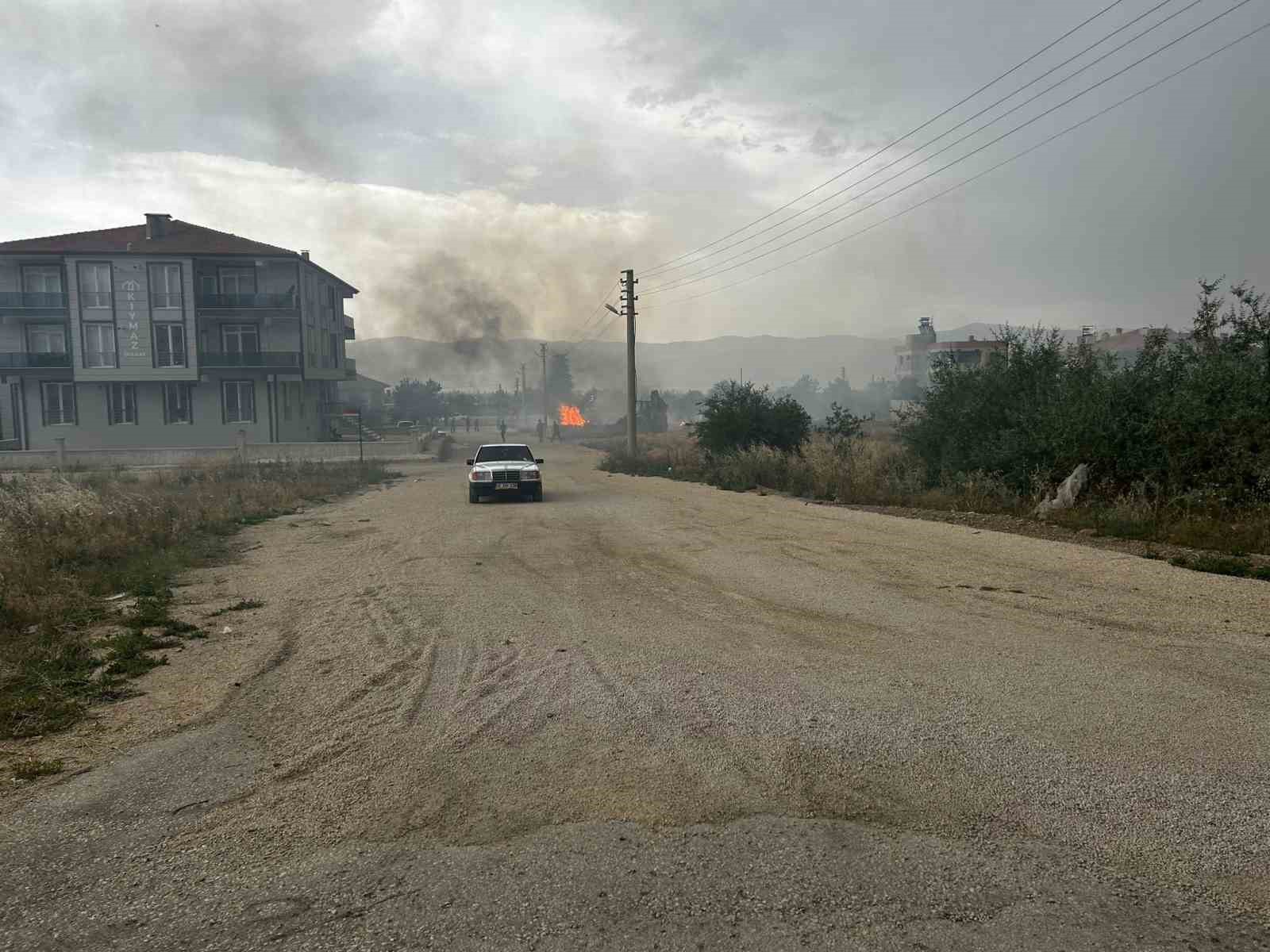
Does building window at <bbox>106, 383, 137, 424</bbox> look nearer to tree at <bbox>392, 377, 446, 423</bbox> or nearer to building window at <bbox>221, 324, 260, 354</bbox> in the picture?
building window at <bbox>221, 324, 260, 354</bbox>

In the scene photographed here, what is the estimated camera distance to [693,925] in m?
2.96

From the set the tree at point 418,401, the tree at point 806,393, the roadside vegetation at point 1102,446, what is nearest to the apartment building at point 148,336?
the roadside vegetation at point 1102,446

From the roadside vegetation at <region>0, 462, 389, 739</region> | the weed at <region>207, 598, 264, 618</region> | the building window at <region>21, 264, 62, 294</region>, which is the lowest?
the weed at <region>207, 598, 264, 618</region>

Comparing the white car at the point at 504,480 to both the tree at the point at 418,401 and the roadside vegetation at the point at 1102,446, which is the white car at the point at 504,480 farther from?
the tree at the point at 418,401

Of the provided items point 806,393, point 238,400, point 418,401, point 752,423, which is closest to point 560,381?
point 418,401

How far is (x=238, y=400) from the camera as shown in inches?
1734

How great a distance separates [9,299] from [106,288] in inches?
190

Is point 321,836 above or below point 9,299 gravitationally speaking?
below

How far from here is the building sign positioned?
139 feet

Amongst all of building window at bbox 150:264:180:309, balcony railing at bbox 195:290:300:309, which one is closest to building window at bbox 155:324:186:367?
building window at bbox 150:264:180:309

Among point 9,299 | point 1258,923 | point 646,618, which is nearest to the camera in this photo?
point 1258,923

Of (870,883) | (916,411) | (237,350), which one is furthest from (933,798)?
(237,350)

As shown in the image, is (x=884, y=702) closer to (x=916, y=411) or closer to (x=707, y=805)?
(x=707, y=805)

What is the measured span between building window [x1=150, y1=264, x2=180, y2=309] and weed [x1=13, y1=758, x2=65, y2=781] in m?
44.9
